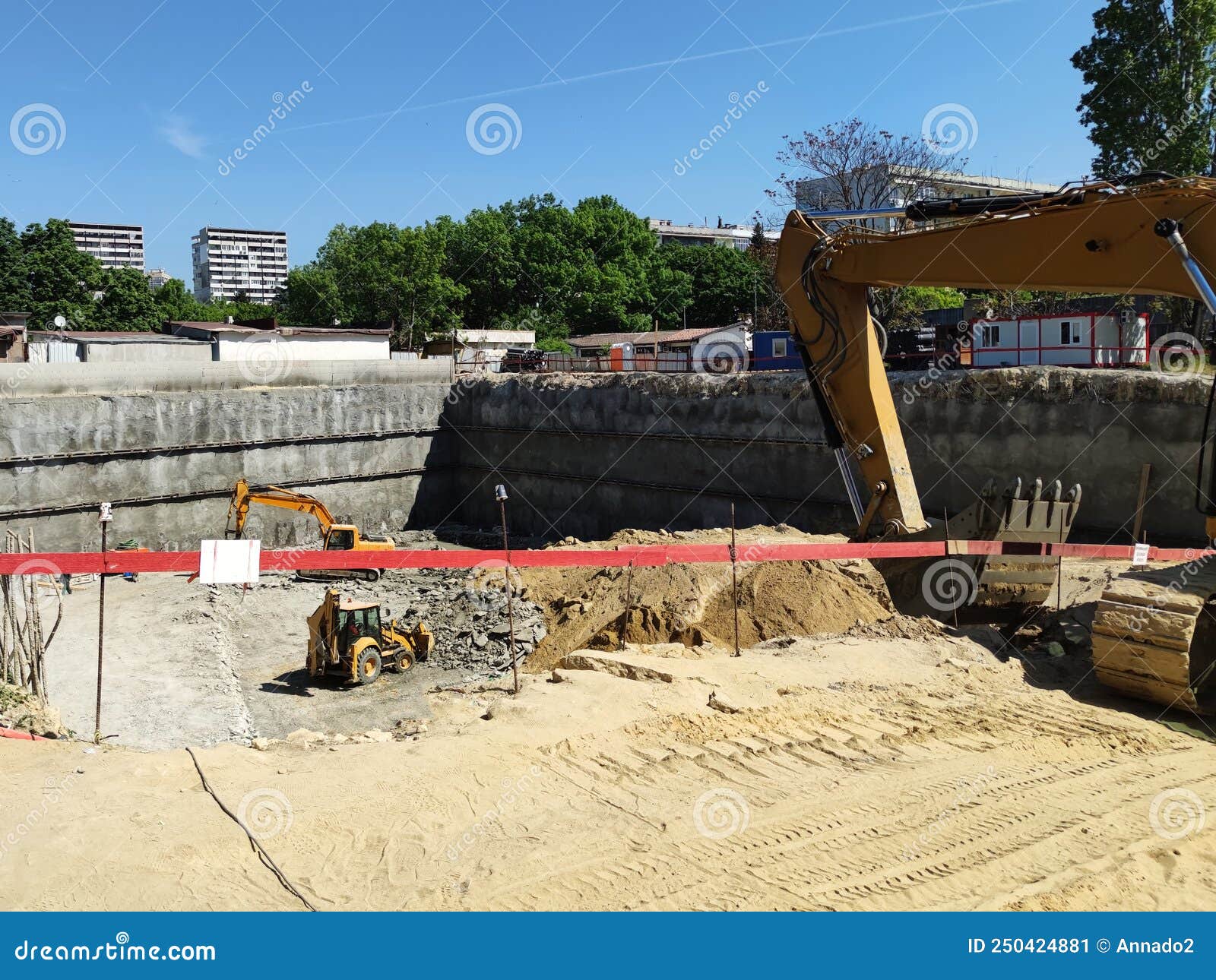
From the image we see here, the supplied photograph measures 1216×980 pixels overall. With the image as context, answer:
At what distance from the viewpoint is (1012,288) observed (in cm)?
907

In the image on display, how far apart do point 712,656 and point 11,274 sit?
49.4 meters

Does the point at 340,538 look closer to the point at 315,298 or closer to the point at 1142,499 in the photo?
the point at 1142,499

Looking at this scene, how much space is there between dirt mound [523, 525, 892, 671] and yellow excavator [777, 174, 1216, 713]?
644 millimetres

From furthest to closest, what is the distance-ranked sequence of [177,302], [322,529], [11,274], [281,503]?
[177,302]
[11,274]
[322,529]
[281,503]

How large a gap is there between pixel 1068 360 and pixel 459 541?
14748 mm

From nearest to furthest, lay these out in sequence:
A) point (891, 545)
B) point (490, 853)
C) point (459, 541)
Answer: point (490, 853) → point (891, 545) → point (459, 541)

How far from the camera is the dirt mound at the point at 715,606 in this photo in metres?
11.5

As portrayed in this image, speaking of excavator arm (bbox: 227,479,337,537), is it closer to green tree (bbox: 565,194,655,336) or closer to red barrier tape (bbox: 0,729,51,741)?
red barrier tape (bbox: 0,729,51,741)

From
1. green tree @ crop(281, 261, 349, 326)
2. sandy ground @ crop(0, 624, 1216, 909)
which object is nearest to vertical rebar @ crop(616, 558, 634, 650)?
sandy ground @ crop(0, 624, 1216, 909)

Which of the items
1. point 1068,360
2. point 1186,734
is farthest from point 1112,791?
point 1068,360

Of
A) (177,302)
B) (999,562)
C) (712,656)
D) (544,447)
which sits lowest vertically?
(712,656)

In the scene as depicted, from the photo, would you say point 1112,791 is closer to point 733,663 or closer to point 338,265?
point 733,663

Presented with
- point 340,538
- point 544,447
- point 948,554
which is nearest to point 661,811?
point 948,554

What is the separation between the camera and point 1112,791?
6426 millimetres
